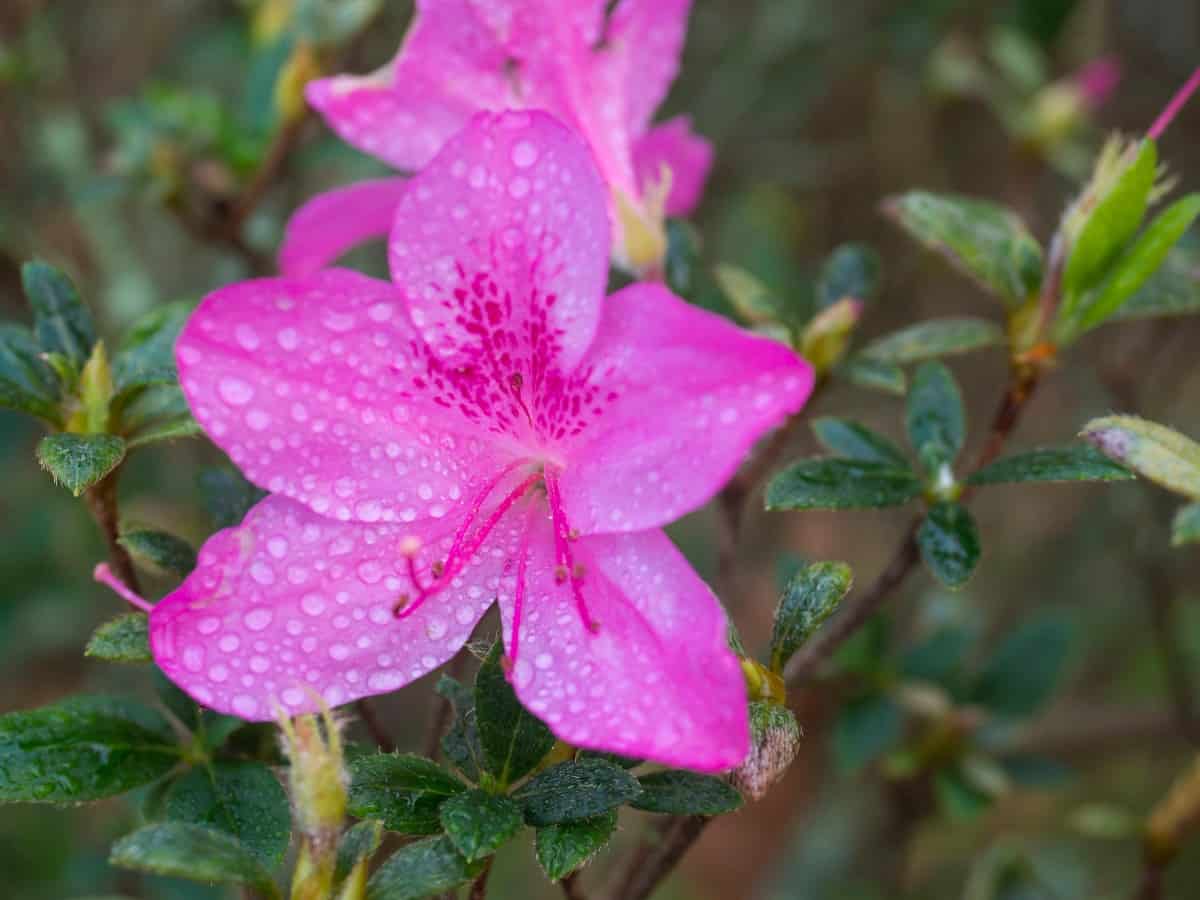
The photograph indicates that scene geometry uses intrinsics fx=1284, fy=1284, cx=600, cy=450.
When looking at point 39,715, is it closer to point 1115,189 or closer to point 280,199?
point 1115,189

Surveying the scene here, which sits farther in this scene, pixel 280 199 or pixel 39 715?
pixel 280 199

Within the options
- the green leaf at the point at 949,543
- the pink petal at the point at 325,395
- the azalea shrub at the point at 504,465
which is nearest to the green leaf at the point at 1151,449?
the azalea shrub at the point at 504,465

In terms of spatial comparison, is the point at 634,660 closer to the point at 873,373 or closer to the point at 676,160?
the point at 873,373

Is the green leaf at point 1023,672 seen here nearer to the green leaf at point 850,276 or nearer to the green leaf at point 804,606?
the green leaf at point 850,276

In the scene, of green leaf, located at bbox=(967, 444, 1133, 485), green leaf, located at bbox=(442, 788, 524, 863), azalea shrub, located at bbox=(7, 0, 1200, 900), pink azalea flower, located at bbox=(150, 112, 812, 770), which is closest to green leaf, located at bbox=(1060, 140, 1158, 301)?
azalea shrub, located at bbox=(7, 0, 1200, 900)

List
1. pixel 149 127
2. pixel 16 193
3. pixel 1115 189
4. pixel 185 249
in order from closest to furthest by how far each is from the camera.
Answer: pixel 1115 189
pixel 149 127
pixel 16 193
pixel 185 249

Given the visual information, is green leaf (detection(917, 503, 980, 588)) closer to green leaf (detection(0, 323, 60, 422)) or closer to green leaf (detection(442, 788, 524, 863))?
green leaf (detection(442, 788, 524, 863))

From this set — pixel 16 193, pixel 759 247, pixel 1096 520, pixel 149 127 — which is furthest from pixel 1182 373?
pixel 16 193
